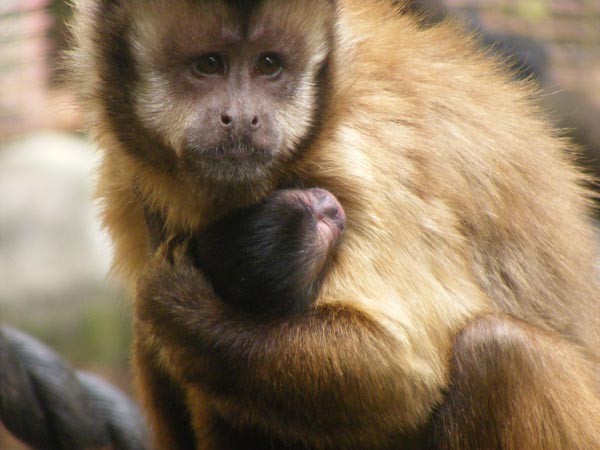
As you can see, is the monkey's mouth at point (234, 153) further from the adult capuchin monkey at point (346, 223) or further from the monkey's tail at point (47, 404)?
the monkey's tail at point (47, 404)

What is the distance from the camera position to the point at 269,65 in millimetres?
4320

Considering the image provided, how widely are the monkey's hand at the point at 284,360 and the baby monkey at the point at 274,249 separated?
0.25ft

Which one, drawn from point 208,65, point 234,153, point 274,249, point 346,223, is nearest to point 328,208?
point 346,223

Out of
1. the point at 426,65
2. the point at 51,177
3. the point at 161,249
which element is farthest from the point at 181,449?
the point at 51,177

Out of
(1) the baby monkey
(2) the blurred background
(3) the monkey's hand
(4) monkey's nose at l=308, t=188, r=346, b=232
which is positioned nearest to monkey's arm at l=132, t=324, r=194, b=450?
(3) the monkey's hand

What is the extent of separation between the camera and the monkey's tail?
4758mm

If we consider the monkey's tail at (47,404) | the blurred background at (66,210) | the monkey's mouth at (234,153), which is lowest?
the blurred background at (66,210)

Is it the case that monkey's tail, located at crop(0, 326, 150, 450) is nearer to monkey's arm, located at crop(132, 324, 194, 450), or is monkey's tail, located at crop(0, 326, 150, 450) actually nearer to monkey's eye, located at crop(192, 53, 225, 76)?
monkey's arm, located at crop(132, 324, 194, 450)

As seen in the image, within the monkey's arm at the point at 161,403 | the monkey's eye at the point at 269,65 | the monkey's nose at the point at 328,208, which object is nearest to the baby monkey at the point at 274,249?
the monkey's nose at the point at 328,208

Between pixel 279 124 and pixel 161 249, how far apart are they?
2.73 feet

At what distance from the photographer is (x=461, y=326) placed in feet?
14.9

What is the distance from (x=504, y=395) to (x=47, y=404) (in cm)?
222

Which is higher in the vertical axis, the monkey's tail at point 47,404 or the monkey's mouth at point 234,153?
the monkey's mouth at point 234,153

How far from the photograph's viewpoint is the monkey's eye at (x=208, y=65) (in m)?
4.24
